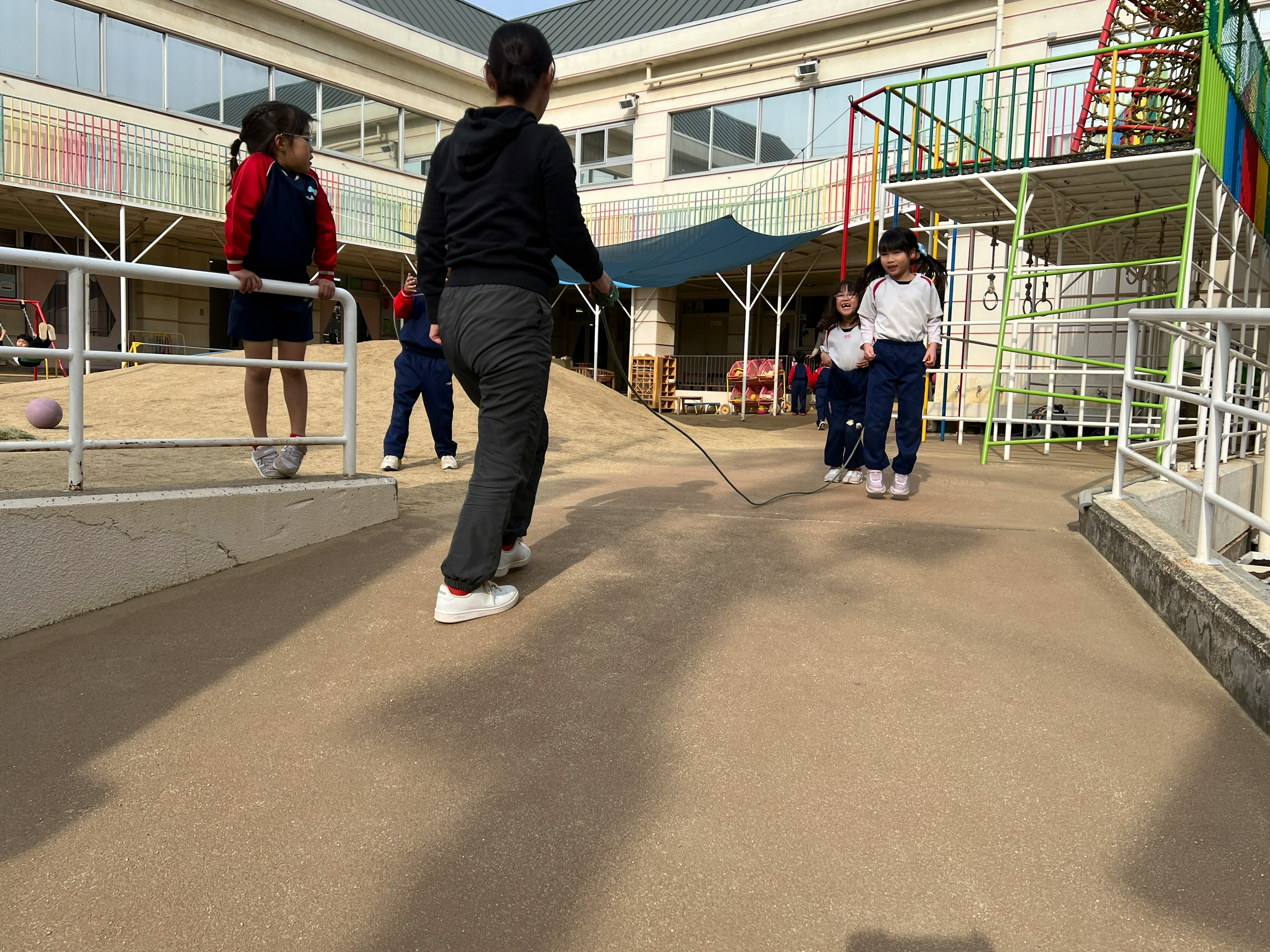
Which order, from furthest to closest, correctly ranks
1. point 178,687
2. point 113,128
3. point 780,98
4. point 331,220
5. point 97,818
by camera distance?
point 780,98
point 113,128
point 331,220
point 178,687
point 97,818

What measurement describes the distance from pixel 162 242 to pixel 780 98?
12.0 metres

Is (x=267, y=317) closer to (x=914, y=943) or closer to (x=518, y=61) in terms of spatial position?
(x=518, y=61)

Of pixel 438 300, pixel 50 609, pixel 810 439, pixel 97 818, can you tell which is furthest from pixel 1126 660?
pixel 810 439

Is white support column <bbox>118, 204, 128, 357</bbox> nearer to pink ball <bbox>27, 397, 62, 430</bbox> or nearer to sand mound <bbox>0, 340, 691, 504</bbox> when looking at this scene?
sand mound <bbox>0, 340, 691, 504</bbox>

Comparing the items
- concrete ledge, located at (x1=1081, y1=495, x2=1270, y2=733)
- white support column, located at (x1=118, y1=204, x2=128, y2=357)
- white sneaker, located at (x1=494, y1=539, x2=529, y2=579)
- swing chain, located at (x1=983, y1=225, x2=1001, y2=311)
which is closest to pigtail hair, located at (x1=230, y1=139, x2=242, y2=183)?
white sneaker, located at (x1=494, y1=539, x2=529, y2=579)

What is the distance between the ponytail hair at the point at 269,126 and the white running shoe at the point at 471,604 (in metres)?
2.18

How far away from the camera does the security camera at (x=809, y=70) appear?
15.8 meters

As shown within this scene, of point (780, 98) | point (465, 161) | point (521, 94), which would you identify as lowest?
point (465, 161)

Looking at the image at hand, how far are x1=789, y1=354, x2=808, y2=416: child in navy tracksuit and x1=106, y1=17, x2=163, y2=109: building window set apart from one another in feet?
40.2

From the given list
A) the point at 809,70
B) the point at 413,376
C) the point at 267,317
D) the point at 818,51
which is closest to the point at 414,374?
the point at 413,376

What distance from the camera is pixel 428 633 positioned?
2824mm

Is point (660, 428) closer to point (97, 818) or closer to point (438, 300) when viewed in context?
point (438, 300)

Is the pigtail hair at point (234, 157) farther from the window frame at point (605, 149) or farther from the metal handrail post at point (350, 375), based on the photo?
the window frame at point (605, 149)

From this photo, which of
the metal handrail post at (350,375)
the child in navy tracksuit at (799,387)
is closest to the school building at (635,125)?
the child in navy tracksuit at (799,387)
